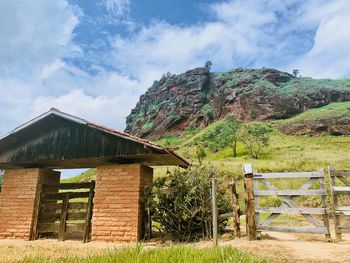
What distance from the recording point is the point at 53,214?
502 inches

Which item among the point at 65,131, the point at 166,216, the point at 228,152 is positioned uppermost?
the point at 228,152

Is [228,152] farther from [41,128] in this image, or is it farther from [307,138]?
[41,128]

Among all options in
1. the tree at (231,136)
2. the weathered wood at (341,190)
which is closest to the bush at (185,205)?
the weathered wood at (341,190)

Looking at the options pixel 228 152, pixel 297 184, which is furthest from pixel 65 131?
pixel 228 152

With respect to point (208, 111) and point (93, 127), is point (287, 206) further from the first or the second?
point (208, 111)

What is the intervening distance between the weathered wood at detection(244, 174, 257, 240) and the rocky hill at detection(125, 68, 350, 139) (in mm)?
69987

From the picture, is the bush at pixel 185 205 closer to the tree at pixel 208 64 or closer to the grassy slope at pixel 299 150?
the grassy slope at pixel 299 150

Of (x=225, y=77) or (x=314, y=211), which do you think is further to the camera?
(x=225, y=77)

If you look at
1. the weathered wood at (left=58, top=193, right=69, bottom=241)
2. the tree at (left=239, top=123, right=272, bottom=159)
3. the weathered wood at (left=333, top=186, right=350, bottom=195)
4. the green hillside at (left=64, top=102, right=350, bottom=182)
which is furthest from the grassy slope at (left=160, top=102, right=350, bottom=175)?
the weathered wood at (left=58, top=193, right=69, bottom=241)

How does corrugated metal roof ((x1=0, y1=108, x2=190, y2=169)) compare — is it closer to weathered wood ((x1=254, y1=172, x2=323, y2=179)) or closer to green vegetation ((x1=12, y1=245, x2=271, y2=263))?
weathered wood ((x1=254, y1=172, x2=323, y2=179))

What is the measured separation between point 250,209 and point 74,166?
7.56 meters

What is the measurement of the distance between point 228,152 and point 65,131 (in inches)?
1736

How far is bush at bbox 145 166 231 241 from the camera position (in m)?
10.4

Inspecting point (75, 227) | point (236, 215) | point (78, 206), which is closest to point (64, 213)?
point (78, 206)
